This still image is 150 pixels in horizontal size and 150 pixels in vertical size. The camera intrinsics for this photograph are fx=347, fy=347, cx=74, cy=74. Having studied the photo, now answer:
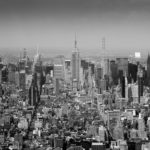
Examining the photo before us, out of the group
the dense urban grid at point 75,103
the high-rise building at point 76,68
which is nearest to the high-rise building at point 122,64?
the dense urban grid at point 75,103

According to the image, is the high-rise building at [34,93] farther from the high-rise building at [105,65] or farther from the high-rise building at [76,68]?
the high-rise building at [105,65]

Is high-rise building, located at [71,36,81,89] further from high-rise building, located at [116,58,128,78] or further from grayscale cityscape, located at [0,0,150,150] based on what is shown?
high-rise building, located at [116,58,128,78]

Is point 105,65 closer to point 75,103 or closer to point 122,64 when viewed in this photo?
point 122,64

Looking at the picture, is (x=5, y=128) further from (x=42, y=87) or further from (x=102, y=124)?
(x=102, y=124)

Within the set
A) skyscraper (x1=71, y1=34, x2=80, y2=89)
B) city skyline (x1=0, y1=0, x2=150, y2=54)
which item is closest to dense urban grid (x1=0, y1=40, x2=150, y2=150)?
skyscraper (x1=71, y1=34, x2=80, y2=89)

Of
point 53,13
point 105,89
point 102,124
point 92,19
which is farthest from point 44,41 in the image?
point 102,124

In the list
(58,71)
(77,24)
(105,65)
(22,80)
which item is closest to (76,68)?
(58,71)

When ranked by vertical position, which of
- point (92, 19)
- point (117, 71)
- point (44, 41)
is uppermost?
point (92, 19)
